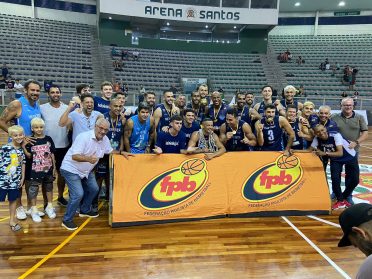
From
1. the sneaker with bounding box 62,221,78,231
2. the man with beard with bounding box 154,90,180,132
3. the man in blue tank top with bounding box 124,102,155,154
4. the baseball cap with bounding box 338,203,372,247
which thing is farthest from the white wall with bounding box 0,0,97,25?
the baseball cap with bounding box 338,203,372,247

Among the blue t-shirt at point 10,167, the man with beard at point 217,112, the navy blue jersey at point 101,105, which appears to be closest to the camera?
the blue t-shirt at point 10,167

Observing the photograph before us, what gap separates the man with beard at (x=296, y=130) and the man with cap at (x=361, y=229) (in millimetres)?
3873

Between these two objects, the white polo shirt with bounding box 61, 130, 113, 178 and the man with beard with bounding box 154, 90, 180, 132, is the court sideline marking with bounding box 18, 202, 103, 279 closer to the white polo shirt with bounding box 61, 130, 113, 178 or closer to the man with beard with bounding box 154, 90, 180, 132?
the white polo shirt with bounding box 61, 130, 113, 178

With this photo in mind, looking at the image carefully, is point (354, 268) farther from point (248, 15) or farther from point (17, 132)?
point (248, 15)

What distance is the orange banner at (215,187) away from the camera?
14.0ft

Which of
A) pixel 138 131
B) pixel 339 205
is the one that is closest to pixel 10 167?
pixel 138 131

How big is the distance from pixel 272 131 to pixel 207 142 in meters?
1.04

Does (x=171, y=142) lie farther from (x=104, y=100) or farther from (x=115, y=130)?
(x=104, y=100)

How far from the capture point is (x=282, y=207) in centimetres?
466

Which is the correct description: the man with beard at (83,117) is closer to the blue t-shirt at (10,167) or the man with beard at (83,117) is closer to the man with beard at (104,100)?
the man with beard at (104,100)

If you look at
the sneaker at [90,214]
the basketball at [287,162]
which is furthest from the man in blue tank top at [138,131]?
the basketball at [287,162]

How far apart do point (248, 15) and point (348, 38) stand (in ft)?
33.2

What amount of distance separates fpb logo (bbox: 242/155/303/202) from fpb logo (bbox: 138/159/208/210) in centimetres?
72

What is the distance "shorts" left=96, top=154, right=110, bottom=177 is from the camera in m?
4.61
